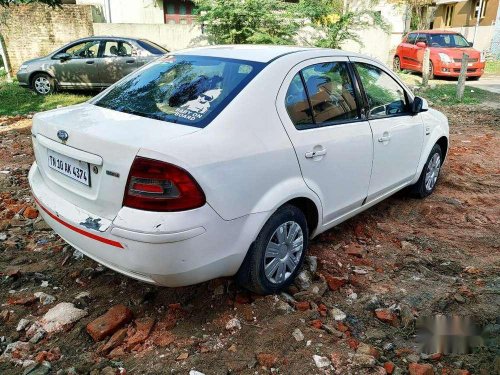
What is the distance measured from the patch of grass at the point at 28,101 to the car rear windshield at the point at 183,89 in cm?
668

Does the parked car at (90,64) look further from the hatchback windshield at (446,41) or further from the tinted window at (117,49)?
the hatchback windshield at (446,41)

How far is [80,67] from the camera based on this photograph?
10148 mm

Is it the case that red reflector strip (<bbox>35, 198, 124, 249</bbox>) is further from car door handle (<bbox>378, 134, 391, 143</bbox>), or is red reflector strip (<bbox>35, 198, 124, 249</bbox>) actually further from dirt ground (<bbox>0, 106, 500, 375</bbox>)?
car door handle (<bbox>378, 134, 391, 143</bbox>)

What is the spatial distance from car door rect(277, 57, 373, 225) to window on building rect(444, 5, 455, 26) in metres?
30.4

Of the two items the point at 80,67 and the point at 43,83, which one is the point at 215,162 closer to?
the point at 80,67

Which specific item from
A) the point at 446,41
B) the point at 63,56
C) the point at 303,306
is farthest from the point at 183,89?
the point at 446,41

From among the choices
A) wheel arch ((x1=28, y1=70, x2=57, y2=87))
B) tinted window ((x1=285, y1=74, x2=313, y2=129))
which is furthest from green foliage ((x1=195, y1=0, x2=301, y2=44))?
tinted window ((x1=285, y1=74, x2=313, y2=129))

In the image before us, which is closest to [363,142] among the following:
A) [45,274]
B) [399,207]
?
[399,207]

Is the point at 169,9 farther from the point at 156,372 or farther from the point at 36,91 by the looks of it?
the point at 156,372

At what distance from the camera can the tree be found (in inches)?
549

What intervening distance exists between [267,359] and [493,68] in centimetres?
2036

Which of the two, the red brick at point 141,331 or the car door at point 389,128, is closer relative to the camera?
the red brick at point 141,331

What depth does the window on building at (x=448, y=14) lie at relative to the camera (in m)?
28.9

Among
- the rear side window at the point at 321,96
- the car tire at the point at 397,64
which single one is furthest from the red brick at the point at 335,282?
the car tire at the point at 397,64
